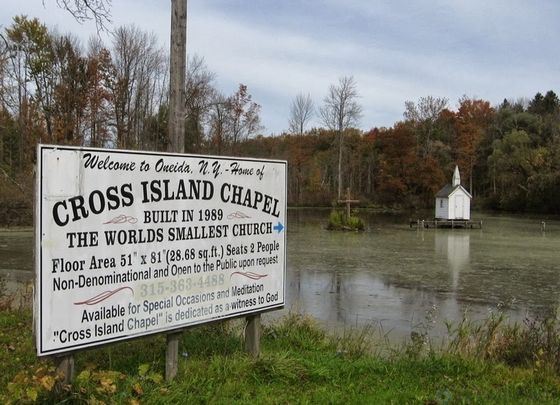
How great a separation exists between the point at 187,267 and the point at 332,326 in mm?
5433

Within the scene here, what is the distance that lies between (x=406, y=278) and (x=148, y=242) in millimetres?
12760

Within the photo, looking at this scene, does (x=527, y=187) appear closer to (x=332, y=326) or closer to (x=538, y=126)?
(x=538, y=126)

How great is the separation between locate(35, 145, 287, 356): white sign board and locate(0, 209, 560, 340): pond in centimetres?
332

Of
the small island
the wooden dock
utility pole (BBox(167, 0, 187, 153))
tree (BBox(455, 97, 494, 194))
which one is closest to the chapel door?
the wooden dock

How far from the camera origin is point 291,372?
476cm

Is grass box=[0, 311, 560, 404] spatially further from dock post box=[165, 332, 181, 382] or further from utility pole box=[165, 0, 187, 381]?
utility pole box=[165, 0, 187, 381]

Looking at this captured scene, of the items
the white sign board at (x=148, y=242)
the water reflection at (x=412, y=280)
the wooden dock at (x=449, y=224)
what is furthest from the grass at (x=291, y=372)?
the wooden dock at (x=449, y=224)

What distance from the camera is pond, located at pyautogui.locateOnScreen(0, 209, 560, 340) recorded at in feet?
36.1

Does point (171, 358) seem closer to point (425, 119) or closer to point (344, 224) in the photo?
point (344, 224)

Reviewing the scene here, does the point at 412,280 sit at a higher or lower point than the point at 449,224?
higher

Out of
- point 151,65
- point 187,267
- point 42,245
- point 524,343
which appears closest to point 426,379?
point 524,343

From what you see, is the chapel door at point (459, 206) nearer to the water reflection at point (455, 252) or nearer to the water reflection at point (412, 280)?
the water reflection at point (455, 252)

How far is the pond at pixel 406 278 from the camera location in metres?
11.0

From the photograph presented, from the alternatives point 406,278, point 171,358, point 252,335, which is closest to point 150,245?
point 171,358
